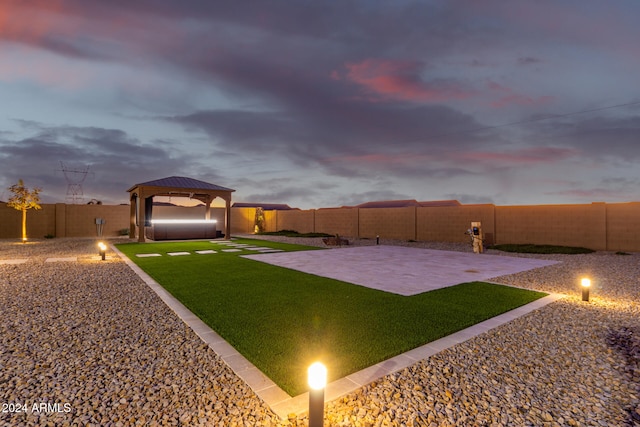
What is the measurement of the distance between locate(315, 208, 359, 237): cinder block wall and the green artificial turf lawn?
13.2 metres

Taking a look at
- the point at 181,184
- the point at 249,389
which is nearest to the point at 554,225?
the point at 249,389

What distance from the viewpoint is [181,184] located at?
54.6 ft

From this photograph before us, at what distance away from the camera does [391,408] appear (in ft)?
7.01

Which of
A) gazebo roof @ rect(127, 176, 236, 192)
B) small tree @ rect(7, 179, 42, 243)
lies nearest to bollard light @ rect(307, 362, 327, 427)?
gazebo roof @ rect(127, 176, 236, 192)

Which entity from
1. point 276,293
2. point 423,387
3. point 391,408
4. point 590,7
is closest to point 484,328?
point 423,387

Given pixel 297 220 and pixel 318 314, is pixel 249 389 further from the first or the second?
pixel 297 220

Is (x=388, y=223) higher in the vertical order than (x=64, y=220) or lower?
lower

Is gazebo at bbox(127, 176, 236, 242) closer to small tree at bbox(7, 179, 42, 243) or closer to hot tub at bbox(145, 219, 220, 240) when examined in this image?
hot tub at bbox(145, 219, 220, 240)

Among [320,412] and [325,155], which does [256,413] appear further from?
[325,155]

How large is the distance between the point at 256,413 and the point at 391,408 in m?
0.95

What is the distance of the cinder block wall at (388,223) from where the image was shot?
56.6 ft

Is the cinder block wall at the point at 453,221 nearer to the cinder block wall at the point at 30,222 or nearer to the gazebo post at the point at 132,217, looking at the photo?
the gazebo post at the point at 132,217

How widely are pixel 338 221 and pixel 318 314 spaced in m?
16.6

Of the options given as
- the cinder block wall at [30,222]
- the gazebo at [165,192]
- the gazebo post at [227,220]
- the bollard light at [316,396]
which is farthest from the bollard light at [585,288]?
the cinder block wall at [30,222]
